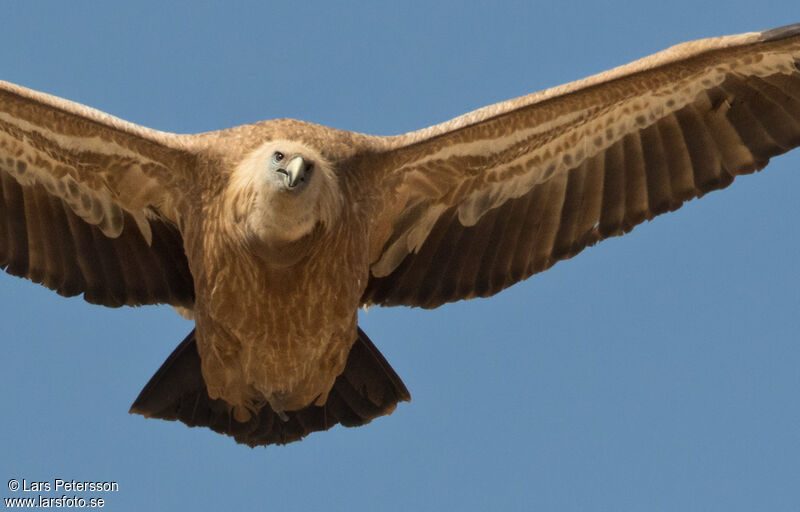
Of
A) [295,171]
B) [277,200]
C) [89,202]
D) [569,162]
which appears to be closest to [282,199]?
[277,200]

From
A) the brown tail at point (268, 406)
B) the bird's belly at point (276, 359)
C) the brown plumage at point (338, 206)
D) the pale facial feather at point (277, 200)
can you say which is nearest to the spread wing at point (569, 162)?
the brown plumage at point (338, 206)

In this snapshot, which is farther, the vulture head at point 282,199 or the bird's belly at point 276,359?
the bird's belly at point 276,359

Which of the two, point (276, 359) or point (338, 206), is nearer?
point (338, 206)

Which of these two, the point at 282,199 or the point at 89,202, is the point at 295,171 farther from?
the point at 89,202

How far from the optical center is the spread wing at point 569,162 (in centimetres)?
1029

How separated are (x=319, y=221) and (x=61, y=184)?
2.12 meters

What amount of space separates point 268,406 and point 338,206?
187 centimetres

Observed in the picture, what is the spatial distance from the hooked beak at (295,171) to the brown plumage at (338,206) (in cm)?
15

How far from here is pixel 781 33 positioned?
1003cm

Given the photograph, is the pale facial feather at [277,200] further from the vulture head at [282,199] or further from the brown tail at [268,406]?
→ the brown tail at [268,406]

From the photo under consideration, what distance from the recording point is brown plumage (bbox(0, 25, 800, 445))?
979 cm

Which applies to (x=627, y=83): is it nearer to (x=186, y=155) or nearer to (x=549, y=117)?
(x=549, y=117)

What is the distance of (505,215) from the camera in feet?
36.3

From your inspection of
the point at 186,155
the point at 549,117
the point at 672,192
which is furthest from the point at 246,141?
the point at 672,192
